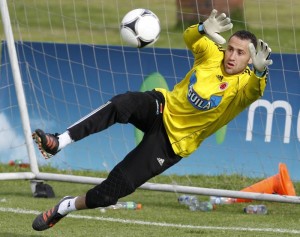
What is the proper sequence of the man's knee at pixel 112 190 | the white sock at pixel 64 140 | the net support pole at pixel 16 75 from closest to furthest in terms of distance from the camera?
1. the white sock at pixel 64 140
2. the man's knee at pixel 112 190
3. the net support pole at pixel 16 75

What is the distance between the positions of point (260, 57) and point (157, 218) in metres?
2.56

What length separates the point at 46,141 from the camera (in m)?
7.27

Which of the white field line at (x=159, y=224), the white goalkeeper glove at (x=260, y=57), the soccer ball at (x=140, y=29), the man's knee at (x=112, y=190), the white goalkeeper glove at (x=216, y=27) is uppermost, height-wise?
the soccer ball at (x=140, y=29)

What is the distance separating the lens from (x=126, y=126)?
1175 centimetres

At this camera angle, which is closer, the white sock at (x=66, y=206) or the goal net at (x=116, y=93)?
the white sock at (x=66, y=206)

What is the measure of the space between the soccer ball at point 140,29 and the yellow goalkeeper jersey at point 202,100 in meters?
0.43

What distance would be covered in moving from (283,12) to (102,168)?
22.7 ft

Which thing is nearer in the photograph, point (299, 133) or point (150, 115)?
point (150, 115)

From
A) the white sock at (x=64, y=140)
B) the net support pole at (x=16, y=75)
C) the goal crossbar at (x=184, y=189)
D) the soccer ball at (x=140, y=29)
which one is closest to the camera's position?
the white sock at (x=64, y=140)

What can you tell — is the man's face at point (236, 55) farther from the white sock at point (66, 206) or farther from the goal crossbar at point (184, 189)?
the goal crossbar at point (184, 189)

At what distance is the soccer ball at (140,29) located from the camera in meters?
8.45

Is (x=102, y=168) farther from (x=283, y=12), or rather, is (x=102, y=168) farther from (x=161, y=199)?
(x=283, y=12)

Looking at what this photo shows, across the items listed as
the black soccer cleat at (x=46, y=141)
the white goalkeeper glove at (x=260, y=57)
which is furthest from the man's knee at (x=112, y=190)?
the white goalkeeper glove at (x=260, y=57)

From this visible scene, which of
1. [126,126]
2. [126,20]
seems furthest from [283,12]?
[126,20]
